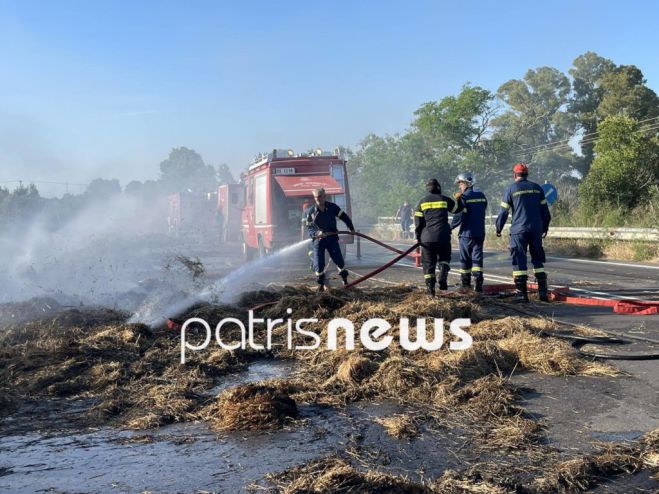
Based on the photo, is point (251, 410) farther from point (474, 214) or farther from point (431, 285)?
point (474, 214)

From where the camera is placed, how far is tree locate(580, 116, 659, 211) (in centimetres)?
1842

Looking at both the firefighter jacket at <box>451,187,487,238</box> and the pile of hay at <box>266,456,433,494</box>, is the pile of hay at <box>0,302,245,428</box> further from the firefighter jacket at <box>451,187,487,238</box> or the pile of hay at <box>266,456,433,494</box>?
the firefighter jacket at <box>451,187,487,238</box>

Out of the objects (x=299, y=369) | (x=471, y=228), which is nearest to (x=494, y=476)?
(x=299, y=369)

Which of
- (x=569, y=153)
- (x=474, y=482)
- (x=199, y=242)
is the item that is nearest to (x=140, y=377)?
(x=474, y=482)

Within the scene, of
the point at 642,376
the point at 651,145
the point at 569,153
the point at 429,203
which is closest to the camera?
the point at 642,376

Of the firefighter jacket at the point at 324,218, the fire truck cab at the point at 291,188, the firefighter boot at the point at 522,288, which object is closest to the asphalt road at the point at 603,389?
the firefighter boot at the point at 522,288

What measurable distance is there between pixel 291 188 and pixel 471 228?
298 inches

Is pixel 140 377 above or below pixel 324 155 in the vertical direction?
below

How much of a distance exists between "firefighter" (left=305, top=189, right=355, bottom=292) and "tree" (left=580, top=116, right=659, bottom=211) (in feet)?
36.4

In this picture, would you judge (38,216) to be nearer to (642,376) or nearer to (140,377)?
(140,377)

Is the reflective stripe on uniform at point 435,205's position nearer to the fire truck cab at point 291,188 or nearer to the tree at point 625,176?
the fire truck cab at point 291,188

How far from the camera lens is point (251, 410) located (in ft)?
14.9

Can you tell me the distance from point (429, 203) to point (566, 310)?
2.45 meters

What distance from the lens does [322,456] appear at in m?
3.86
